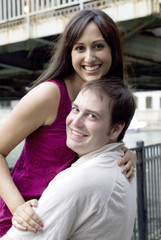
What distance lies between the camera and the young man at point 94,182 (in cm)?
119

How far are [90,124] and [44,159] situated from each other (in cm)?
36

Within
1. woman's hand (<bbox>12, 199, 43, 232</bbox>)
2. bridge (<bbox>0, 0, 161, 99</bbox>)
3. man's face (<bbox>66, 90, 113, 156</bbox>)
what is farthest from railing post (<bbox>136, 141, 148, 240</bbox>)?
woman's hand (<bbox>12, 199, 43, 232</bbox>)

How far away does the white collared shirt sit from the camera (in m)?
1.18

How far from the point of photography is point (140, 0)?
538cm

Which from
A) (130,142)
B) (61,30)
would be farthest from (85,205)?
(130,142)

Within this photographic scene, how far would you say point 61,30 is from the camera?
6551 millimetres

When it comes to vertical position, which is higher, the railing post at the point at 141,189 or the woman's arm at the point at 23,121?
the woman's arm at the point at 23,121

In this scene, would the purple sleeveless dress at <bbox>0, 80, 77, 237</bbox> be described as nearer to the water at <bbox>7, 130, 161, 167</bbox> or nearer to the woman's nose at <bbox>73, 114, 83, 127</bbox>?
the woman's nose at <bbox>73, 114, 83, 127</bbox>

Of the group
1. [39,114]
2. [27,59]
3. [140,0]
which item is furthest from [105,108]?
[27,59]

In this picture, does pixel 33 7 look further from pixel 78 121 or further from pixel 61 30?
pixel 78 121

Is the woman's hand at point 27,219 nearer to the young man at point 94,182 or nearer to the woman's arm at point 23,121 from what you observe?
the young man at point 94,182

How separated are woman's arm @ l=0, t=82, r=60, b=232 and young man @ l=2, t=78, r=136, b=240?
16cm

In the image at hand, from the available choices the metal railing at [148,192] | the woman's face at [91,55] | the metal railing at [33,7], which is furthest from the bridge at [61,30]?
the woman's face at [91,55]

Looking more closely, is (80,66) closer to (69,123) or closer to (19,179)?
(69,123)
